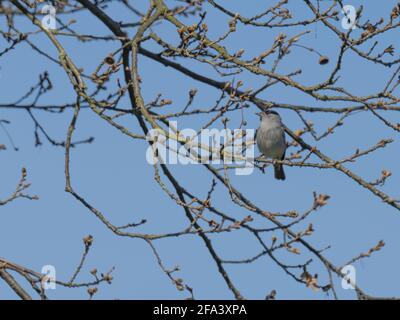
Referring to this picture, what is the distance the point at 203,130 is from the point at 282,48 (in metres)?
1.46

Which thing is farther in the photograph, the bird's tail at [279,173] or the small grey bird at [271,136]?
the bird's tail at [279,173]

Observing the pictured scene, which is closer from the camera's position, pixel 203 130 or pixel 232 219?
pixel 203 130

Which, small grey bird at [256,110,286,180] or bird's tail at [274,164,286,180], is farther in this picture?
bird's tail at [274,164,286,180]

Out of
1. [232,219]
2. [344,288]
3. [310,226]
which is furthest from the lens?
[232,219]

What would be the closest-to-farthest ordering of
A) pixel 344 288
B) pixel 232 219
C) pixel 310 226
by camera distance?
pixel 310 226
pixel 344 288
pixel 232 219

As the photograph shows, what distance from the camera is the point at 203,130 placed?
5645 millimetres

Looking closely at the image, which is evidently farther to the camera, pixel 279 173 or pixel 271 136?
pixel 279 173

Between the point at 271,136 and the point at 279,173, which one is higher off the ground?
the point at 279,173
